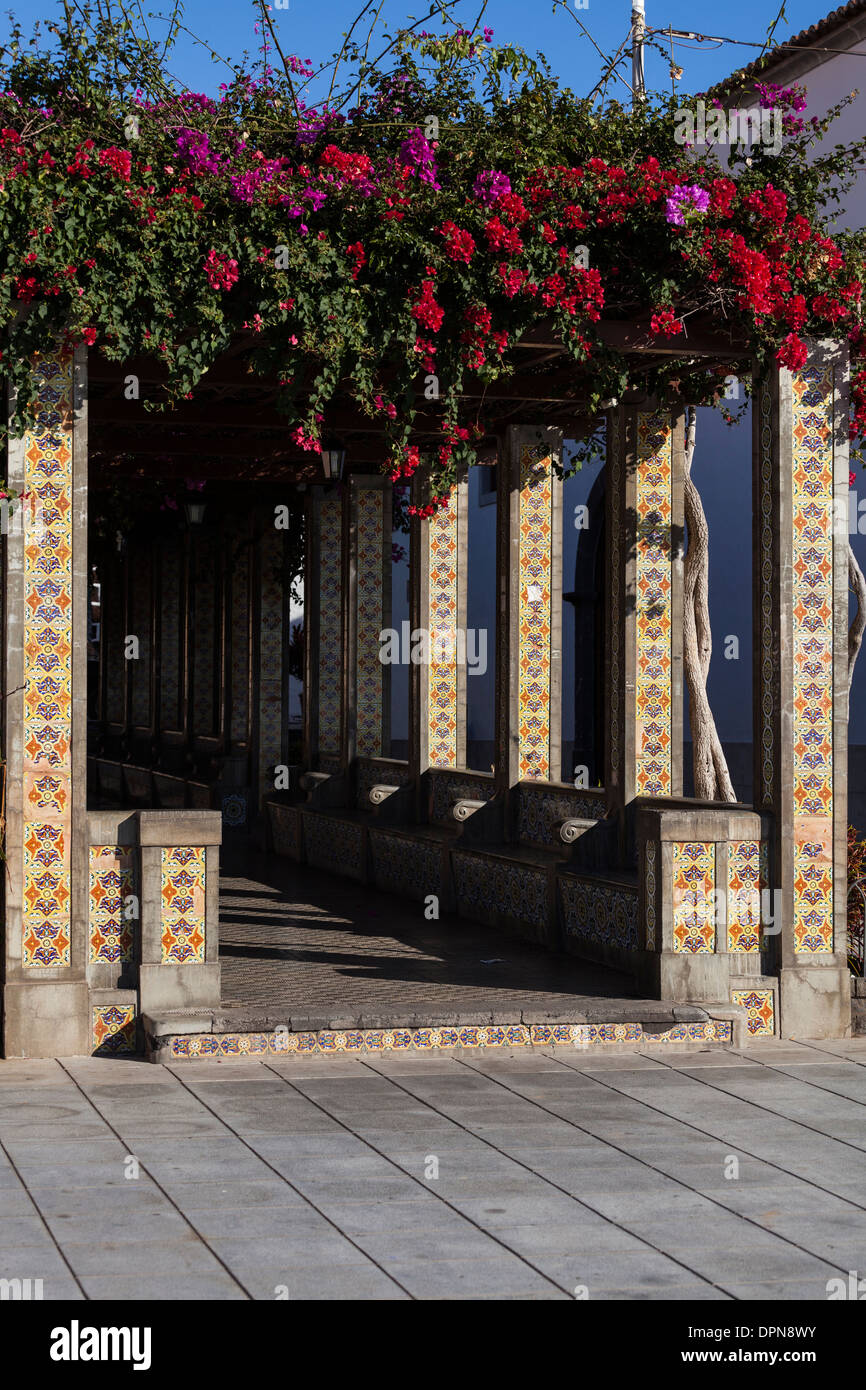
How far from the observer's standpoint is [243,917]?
12156 mm

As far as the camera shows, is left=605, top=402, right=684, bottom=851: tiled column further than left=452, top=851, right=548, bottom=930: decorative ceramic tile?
No

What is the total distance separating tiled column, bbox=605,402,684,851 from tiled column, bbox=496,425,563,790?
1.48 meters

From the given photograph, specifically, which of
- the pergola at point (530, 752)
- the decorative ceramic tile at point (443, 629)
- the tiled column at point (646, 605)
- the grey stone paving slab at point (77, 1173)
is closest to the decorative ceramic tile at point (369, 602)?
the pergola at point (530, 752)

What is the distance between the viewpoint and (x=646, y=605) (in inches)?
420

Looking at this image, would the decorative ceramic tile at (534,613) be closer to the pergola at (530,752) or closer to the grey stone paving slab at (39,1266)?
the pergola at (530,752)

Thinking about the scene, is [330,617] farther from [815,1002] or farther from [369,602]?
[815,1002]

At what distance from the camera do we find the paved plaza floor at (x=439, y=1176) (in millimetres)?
4836

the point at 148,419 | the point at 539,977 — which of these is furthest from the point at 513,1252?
the point at 148,419

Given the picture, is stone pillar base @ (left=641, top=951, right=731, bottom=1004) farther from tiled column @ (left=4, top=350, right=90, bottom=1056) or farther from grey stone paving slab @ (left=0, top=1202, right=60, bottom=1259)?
grey stone paving slab @ (left=0, top=1202, right=60, bottom=1259)

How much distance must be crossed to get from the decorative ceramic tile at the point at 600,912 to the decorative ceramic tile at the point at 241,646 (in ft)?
26.5

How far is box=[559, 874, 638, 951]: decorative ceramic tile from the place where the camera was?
31.3 feet

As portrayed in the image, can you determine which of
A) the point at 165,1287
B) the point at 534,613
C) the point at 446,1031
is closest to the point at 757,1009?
the point at 446,1031

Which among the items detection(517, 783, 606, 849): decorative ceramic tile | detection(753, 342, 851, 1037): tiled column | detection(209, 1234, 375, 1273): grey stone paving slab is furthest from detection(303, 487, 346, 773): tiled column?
detection(209, 1234, 375, 1273): grey stone paving slab
